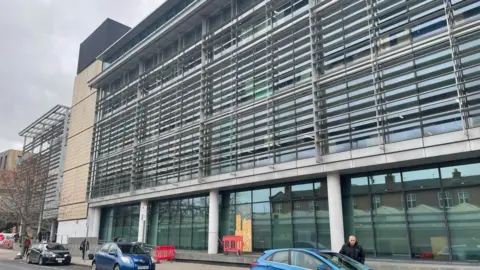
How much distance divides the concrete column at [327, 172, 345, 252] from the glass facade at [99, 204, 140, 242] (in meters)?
18.5

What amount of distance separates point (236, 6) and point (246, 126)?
8.20 meters

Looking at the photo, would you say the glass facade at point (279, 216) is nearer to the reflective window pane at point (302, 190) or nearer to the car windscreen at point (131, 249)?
the reflective window pane at point (302, 190)

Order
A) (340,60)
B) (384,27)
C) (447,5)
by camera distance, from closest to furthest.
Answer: (447,5), (384,27), (340,60)

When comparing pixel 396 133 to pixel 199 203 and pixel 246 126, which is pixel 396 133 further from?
pixel 199 203

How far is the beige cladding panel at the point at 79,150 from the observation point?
39.0 m

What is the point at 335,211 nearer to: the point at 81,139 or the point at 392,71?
the point at 392,71

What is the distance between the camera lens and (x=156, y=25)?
3303 cm

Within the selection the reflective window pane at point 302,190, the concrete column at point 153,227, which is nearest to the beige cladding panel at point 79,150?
the concrete column at point 153,227

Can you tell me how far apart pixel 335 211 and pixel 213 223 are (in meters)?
8.43

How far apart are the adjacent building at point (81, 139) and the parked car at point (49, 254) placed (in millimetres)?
11265

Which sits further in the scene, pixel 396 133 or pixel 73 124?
pixel 73 124

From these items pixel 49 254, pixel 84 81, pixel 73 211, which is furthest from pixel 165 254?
pixel 84 81

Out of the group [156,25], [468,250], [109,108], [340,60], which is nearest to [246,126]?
[340,60]

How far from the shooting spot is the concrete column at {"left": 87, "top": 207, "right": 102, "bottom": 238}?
35.3 meters
